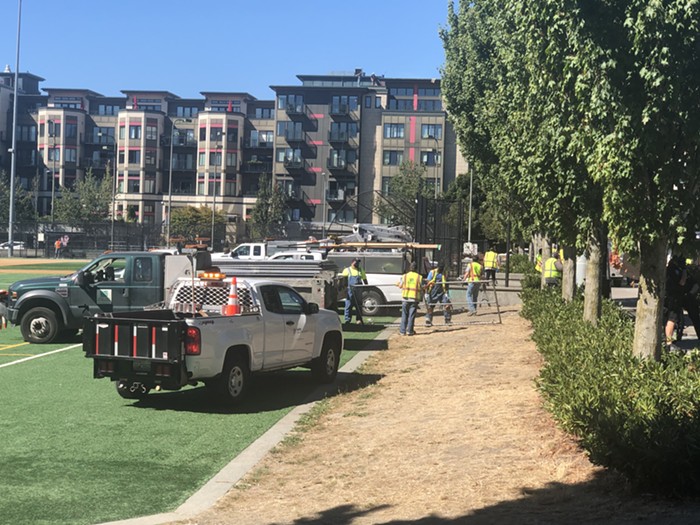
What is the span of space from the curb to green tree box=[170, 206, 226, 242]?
210 ft

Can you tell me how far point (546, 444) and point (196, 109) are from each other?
372 feet

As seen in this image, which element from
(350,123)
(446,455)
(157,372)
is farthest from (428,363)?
(350,123)

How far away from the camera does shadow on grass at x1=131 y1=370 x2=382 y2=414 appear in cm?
1156

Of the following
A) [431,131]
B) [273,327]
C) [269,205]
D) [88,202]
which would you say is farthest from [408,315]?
[88,202]

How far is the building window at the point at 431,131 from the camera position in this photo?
314 ft

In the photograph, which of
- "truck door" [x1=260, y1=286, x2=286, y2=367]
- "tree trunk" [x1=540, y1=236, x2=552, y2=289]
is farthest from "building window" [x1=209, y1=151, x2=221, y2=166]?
"truck door" [x1=260, y1=286, x2=286, y2=367]

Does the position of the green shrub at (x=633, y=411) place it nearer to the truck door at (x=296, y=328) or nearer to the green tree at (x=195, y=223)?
the truck door at (x=296, y=328)

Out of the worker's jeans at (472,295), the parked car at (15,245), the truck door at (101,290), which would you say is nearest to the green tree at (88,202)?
the parked car at (15,245)

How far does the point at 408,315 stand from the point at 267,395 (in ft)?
26.6

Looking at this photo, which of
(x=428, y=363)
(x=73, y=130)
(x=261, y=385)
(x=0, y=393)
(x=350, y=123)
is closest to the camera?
(x=0, y=393)

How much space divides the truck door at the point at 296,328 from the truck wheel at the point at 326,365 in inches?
13.0

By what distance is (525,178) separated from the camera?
12.7 metres

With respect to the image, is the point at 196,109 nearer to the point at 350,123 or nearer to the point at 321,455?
the point at 350,123

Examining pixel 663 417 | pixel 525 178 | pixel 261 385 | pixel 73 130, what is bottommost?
pixel 261 385
